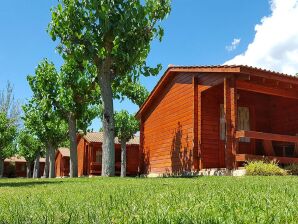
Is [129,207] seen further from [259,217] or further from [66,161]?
[66,161]

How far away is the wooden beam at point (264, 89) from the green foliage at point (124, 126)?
833 inches

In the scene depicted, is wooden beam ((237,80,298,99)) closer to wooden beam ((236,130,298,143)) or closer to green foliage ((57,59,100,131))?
wooden beam ((236,130,298,143))

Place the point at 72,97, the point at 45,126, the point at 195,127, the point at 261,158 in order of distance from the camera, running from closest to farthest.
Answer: the point at 261,158 → the point at 195,127 → the point at 72,97 → the point at 45,126

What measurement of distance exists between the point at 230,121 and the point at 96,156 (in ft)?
93.7

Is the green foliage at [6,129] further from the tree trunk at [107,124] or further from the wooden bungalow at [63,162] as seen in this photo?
the tree trunk at [107,124]

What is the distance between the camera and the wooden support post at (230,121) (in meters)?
14.8

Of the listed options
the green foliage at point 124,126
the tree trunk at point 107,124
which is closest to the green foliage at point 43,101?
the green foliage at point 124,126

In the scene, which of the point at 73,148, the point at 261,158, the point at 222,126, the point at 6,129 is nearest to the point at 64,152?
the point at 6,129

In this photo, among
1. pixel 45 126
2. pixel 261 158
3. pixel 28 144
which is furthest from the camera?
pixel 28 144

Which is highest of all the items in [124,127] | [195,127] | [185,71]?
[185,71]

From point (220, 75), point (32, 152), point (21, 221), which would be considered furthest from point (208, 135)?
point (32, 152)

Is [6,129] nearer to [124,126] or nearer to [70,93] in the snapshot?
[124,126]

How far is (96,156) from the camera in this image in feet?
138

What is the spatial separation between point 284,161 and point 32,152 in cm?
4942
